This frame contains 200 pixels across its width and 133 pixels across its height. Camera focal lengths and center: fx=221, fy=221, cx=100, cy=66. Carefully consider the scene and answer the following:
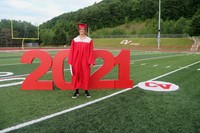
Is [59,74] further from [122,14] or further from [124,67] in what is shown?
[122,14]

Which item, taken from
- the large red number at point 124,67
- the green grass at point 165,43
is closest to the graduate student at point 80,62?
the large red number at point 124,67

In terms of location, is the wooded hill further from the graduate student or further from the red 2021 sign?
the graduate student

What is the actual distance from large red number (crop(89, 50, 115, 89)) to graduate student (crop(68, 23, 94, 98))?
0.76 metres

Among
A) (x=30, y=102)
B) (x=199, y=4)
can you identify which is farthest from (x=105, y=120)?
(x=199, y=4)

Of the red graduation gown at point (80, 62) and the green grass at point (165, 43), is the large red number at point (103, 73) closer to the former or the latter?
the red graduation gown at point (80, 62)

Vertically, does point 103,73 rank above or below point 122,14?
below

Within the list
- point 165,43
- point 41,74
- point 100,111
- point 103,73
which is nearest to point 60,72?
point 41,74

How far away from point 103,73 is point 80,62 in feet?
3.35

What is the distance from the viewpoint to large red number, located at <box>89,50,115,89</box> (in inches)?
222

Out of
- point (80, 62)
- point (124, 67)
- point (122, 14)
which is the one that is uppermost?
point (122, 14)

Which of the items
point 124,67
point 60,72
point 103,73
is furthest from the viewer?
point 124,67

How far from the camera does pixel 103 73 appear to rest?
5.69m

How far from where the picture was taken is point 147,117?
350cm

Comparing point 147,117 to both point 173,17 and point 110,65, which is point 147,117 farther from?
point 173,17
